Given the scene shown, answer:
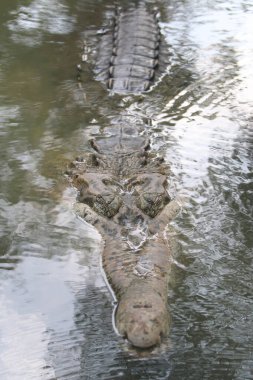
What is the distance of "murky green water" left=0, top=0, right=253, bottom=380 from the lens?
4.02 metres

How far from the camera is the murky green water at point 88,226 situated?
4.02 metres

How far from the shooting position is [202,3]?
493 inches

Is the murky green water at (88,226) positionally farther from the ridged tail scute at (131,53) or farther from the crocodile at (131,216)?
the ridged tail scute at (131,53)

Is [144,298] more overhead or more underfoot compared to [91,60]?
more overhead

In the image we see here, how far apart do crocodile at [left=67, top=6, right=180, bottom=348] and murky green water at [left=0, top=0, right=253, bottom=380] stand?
0.44ft

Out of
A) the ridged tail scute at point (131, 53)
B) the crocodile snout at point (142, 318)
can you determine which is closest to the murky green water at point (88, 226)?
the crocodile snout at point (142, 318)

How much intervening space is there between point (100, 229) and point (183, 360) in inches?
71.5

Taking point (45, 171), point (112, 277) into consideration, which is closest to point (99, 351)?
point (112, 277)

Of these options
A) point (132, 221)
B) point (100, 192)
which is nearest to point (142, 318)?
point (132, 221)

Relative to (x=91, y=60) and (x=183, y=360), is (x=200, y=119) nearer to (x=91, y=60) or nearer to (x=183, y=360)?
(x=91, y=60)

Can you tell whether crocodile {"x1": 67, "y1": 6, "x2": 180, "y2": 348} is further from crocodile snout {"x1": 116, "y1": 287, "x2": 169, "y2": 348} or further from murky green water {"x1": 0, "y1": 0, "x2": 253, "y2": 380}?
murky green water {"x1": 0, "y1": 0, "x2": 253, "y2": 380}

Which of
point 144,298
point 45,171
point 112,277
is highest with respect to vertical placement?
point 144,298

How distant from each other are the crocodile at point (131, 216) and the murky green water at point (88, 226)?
135 millimetres

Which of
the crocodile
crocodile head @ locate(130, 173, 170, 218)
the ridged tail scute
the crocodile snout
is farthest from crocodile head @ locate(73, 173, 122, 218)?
the ridged tail scute
